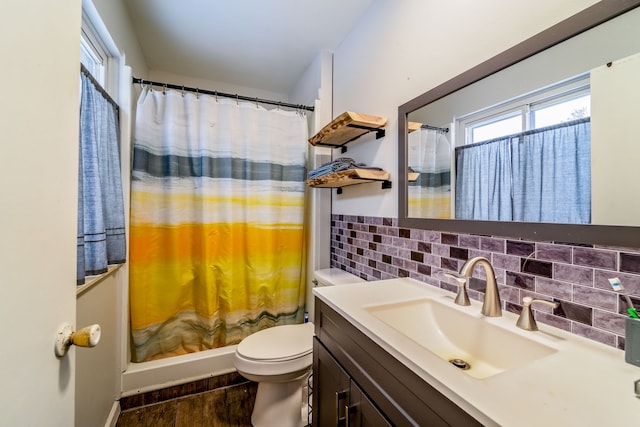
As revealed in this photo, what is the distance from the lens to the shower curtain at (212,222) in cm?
177

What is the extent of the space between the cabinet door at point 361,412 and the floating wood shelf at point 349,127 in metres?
1.20

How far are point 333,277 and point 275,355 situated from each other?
0.59 metres

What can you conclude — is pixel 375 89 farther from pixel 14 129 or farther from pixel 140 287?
pixel 140 287

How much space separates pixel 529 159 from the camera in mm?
833

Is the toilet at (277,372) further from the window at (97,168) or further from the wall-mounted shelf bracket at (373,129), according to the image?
the wall-mounted shelf bracket at (373,129)

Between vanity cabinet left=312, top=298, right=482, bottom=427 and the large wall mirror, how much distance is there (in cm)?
57

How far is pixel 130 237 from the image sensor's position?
1.72m

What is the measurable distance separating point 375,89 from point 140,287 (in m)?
1.98

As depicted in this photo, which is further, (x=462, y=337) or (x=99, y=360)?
(x=99, y=360)

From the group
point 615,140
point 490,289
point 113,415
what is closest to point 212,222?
point 113,415

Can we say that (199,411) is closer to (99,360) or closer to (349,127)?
(99,360)

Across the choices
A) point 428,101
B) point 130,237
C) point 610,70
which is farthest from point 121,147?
point 610,70

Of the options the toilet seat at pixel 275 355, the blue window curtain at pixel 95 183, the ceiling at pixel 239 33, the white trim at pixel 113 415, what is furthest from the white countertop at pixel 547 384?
the ceiling at pixel 239 33

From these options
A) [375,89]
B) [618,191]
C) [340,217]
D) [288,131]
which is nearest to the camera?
[618,191]
